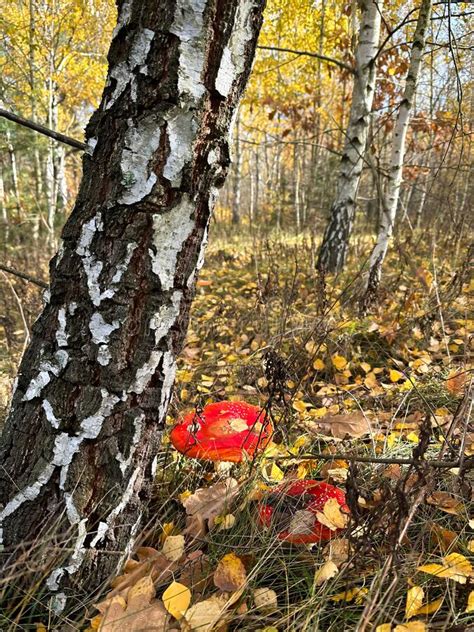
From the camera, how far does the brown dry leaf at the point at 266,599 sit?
1.19 metres

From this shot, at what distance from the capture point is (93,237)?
1.15 meters

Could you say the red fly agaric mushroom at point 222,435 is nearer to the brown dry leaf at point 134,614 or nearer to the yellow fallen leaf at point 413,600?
the brown dry leaf at point 134,614

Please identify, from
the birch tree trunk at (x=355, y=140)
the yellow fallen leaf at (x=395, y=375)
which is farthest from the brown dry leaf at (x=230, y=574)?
the birch tree trunk at (x=355, y=140)

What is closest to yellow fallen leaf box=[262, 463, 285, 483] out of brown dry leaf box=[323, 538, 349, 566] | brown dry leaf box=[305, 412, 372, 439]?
brown dry leaf box=[305, 412, 372, 439]

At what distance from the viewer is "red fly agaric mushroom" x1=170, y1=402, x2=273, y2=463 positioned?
158cm

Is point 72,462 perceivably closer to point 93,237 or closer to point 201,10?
point 93,237

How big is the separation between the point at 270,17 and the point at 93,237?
32.2 ft

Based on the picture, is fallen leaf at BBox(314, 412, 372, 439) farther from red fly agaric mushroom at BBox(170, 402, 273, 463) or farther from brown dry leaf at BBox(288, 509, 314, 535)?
brown dry leaf at BBox(288, 509, 314, 535)

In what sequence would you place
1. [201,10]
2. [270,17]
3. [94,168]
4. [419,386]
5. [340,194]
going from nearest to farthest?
1. [201,10]
2. [94,168]
3. [419,386]
4. [340,194]
5. [270,17]

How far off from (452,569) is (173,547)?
810 mm

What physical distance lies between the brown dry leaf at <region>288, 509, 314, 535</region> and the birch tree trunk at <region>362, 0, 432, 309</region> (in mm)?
2395

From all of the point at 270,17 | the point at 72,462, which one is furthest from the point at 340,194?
the point at 270,17

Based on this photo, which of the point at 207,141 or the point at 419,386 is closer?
the point at 207,141

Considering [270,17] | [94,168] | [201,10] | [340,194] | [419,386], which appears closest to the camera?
[201,10]
